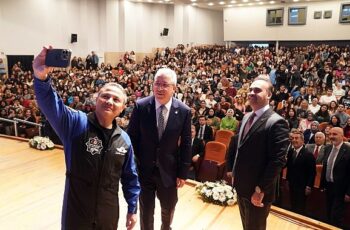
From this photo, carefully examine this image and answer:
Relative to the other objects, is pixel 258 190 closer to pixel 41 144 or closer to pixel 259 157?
pixel 259 157

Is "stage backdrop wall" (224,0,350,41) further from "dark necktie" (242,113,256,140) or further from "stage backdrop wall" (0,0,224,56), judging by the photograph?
"dark necktie" (242,113,256,140)

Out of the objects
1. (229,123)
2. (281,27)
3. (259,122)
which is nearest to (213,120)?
(229,123)

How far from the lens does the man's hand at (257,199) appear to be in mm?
1974

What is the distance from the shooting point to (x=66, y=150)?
1584 mm

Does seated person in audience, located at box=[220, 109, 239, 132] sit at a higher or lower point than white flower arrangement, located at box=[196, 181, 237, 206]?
higher

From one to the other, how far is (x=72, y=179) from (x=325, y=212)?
3387 millimetres

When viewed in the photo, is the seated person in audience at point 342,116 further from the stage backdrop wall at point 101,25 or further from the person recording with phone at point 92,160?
the stage backdrop wall at point 101,25

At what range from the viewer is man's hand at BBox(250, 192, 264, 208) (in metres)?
1.97

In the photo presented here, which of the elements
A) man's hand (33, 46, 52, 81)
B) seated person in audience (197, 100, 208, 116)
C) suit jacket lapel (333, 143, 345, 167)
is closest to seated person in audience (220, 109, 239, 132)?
seated person in audience (197, 100, 208, 116)

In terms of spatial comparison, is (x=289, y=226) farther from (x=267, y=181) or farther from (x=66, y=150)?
(x=66, y=150)

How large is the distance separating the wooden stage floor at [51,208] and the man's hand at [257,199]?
4.24 ft

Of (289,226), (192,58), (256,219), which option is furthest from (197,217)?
(192,58)

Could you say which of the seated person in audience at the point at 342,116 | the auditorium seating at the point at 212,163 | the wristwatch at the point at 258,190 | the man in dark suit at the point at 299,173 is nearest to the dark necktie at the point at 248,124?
the wristwatch at the point at 258,190

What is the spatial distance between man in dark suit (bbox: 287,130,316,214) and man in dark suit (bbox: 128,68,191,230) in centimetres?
222
